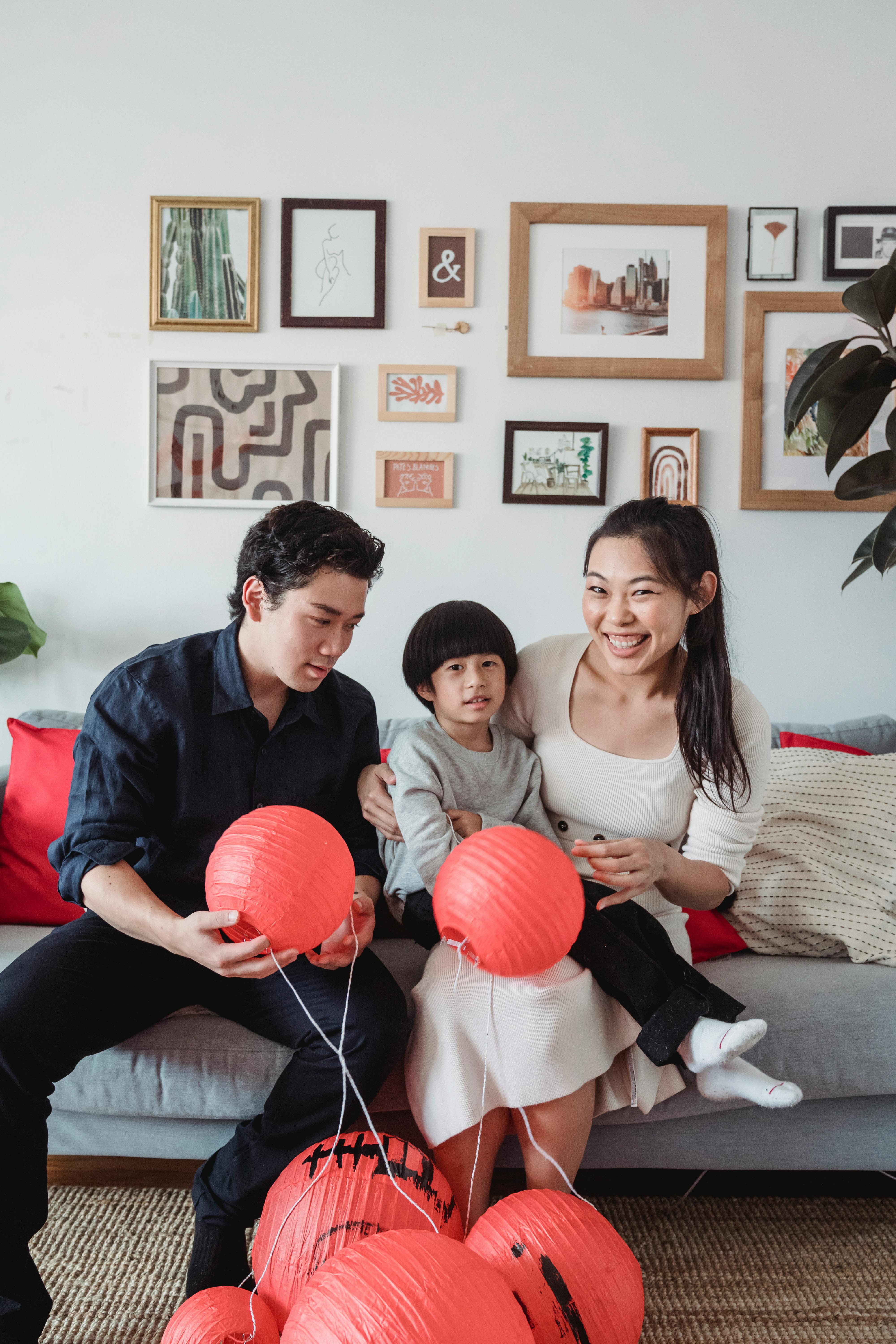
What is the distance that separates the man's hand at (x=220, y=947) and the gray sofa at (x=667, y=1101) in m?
0.28

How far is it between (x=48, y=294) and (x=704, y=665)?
1860 mm

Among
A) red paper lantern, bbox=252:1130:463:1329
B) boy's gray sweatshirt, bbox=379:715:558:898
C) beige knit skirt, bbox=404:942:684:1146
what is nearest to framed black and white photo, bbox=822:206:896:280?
boy's gray sweatshirt, bbox=379:715:558:898

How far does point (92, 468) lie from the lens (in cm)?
219

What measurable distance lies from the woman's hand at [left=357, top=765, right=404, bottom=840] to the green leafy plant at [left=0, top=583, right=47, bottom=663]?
1003 mm

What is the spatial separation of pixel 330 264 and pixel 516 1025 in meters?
1.83

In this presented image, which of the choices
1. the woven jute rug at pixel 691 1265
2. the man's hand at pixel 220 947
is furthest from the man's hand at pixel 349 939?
the woven jute rug at pixel 691 1265

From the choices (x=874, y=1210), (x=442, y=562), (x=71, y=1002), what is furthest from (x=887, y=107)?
(x=71, y=1002)

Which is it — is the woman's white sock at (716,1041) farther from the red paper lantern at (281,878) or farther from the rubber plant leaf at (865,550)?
the rubber plant leaf at (865,550)

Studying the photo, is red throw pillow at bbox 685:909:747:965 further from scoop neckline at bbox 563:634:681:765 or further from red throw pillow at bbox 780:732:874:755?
red throw pillow at bbox 780:732:874:755

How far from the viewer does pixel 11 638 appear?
195 centimetres

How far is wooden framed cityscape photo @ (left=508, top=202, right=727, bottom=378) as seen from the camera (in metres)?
2.13

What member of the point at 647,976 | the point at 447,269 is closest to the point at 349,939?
the point at 647,976

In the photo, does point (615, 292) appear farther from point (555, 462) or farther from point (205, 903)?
point (205, 903)

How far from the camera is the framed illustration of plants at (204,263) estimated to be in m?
2.13
